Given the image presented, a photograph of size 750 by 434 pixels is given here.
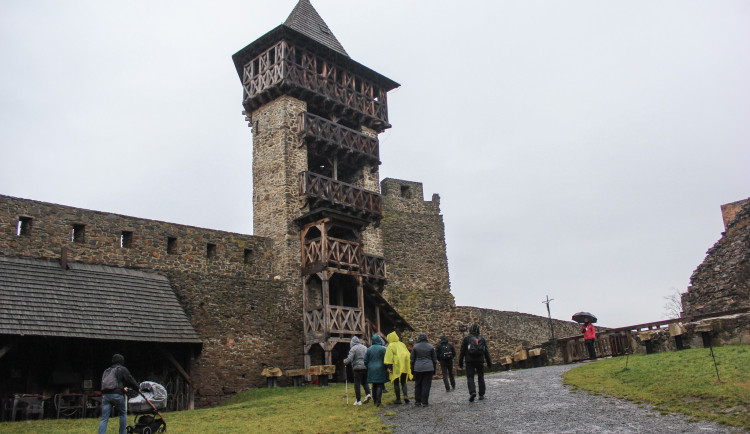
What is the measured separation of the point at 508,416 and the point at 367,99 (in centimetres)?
2055

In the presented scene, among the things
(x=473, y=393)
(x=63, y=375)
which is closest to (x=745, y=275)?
(x=473, y=393)

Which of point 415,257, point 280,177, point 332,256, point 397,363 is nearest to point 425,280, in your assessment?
point 415,257

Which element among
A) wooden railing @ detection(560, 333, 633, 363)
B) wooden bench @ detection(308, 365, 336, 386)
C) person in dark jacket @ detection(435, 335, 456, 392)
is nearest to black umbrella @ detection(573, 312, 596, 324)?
wooden railing @ detection(560, 333, 633, 363)

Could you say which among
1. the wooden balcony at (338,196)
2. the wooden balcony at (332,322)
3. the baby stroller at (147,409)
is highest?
the wooden balcony at (338,196)

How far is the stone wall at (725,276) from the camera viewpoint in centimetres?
2062

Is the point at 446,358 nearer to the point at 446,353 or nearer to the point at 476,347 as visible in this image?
the point at 446,353

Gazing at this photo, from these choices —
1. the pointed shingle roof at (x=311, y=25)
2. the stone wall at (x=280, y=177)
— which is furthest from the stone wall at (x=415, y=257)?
the pointed shingle roof at (x=311, y=25)

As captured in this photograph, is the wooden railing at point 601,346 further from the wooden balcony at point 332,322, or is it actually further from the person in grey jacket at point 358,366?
the person in grey jacket at point 358,366

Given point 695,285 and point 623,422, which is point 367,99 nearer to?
point 695,285

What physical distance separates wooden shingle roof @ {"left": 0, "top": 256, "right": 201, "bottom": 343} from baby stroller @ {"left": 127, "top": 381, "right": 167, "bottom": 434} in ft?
16.0

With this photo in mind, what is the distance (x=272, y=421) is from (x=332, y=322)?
412 inches

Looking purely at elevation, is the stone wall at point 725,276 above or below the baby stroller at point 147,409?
above

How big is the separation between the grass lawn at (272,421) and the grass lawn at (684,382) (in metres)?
4.54

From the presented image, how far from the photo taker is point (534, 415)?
10.4 meters
